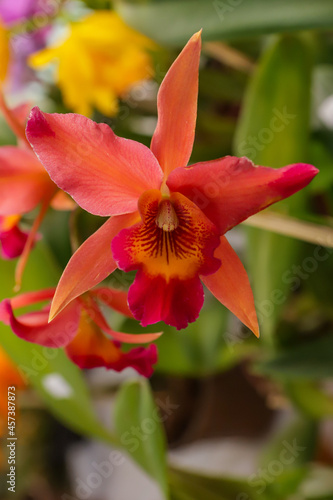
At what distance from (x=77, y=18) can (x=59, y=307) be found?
0.64 metres

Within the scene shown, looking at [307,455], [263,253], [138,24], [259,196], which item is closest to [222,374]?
[307,455]

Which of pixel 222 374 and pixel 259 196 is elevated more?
pixel 259 196

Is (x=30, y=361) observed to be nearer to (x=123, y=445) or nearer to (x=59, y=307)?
(x=123, y=445)

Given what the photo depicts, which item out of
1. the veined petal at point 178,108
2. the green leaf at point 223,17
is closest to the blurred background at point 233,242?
the green leaf at point 223,17

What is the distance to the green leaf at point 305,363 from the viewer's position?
68 centimetres

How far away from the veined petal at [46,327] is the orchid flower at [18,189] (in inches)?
2.8

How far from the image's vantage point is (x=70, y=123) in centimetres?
32

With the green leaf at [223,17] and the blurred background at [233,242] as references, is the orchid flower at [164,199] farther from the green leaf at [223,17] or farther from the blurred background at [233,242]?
the green leaf at [223,17]

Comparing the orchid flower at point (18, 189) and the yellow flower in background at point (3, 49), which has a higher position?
the yellow flower in background at point (3, 49)

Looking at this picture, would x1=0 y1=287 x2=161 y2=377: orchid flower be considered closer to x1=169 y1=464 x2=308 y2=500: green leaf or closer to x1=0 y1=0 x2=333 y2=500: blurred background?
x1=0 y1=0 x2=333 y2=500: blurred background

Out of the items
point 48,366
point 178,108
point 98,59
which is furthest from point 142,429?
point 98,59

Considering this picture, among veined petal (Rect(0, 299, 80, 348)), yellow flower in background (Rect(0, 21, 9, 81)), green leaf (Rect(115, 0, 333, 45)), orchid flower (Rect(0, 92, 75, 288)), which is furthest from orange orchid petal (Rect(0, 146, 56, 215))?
yellow flower in background (Rect(0, 21, 9, 81))

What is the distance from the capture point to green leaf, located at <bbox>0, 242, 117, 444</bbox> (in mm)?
631

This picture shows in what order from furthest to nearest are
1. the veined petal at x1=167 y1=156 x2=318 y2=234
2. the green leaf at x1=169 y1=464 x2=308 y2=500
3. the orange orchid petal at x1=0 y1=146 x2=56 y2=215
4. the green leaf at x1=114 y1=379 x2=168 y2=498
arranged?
the green leaf at x1=169 y1=464 x2=308 y2=500
the green leaf at x1=114 y1=379 x2=168 y2=498
the orange orchid petal at x1=0 y1=146 x2=56 y2=215
the veined petal at x1=167 y1=156 x2=318 y2=234
